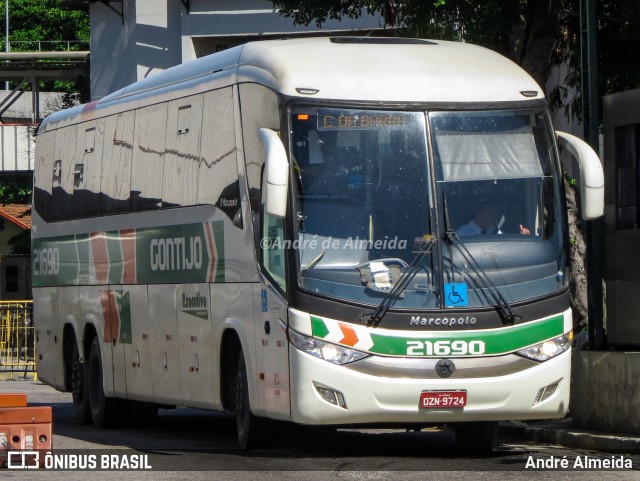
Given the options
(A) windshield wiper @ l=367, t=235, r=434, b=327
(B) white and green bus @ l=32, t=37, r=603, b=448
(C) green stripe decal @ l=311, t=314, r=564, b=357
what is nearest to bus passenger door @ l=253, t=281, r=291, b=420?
(B) white and green bus @ l=32, t=37, r=603, b=448

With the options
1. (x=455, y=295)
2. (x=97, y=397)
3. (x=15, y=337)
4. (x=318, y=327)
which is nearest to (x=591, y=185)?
(x=455, y=295)

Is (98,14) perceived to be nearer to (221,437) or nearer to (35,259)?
(35,259)

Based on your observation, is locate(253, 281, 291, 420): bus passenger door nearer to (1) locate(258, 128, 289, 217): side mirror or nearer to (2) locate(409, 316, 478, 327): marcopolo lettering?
(1) locate(258, 128, 289, 217): side mirror

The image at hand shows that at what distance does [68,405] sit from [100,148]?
22.1 feet

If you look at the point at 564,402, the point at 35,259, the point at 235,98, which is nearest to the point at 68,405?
the point at 35,259

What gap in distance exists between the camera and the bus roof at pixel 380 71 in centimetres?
1269

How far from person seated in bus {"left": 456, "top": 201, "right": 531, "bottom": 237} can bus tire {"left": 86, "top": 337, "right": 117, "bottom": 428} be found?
22.6 feet

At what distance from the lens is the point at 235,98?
1371cm

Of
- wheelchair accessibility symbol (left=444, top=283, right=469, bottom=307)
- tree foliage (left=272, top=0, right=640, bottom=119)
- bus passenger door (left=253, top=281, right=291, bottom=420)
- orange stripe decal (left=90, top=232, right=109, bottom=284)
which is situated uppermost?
tree foliage (left=272, top=0, right=640, bottom=119)

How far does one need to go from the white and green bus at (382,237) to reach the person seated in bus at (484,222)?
27 mm

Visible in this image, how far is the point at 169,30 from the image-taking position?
37.9 metres

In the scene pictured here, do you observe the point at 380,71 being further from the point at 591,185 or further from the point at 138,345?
the point at 138,345

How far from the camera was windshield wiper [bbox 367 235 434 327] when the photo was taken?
1210 cm

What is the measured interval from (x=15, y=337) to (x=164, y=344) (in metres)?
16.6
